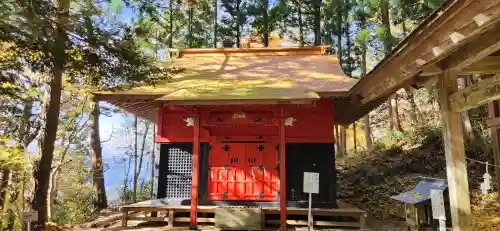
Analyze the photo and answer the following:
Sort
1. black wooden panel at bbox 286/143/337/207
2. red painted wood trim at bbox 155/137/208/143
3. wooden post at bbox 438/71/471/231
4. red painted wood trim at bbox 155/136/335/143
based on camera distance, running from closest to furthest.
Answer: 1. wooden post at bbox 438/71/471/231
2. black wooden panel at bbox 286/143/337/207
3. red painted wood trim at bbox 155/136/335/143
4. red painted wood trim at bbox 155/137/208/143

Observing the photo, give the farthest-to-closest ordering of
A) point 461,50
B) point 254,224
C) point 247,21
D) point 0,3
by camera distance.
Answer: point 247,21 < point 254,224 < point 461,50 < point 0,3

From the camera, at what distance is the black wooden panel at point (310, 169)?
8.17 metres

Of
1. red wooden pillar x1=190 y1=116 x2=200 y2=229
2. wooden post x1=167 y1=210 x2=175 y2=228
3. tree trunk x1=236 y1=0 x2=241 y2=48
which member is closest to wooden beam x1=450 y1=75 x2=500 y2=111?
red wooden pillar x1=190 y1=116 x2=200 y2=229

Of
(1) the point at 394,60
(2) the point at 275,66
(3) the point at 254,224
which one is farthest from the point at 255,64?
(1) the point at 394,60

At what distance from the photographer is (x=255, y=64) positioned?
11.0m

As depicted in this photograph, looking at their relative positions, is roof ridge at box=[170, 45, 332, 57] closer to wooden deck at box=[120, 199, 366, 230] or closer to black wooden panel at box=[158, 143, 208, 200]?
black wooden panel at box=[158, 143, 208, 200]

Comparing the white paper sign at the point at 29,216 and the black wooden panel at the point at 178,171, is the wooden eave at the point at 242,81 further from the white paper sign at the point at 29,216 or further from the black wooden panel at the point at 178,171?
the white paper sign at the point at 29,216

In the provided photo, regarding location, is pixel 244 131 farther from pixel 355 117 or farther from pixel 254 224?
pixel 355 117

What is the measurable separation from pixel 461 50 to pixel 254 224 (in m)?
5.31

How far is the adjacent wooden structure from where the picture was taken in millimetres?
3146

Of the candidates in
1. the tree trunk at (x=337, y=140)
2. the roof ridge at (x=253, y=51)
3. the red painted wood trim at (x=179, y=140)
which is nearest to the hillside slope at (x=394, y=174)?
the tree trunk at (x=337, y=140)

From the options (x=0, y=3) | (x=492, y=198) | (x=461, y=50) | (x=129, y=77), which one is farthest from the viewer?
(x=492, y=198)

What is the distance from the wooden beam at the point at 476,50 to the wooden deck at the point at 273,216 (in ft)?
13.7

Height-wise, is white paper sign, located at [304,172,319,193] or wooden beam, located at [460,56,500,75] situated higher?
wooden beam, located at [460,56,500,75]
